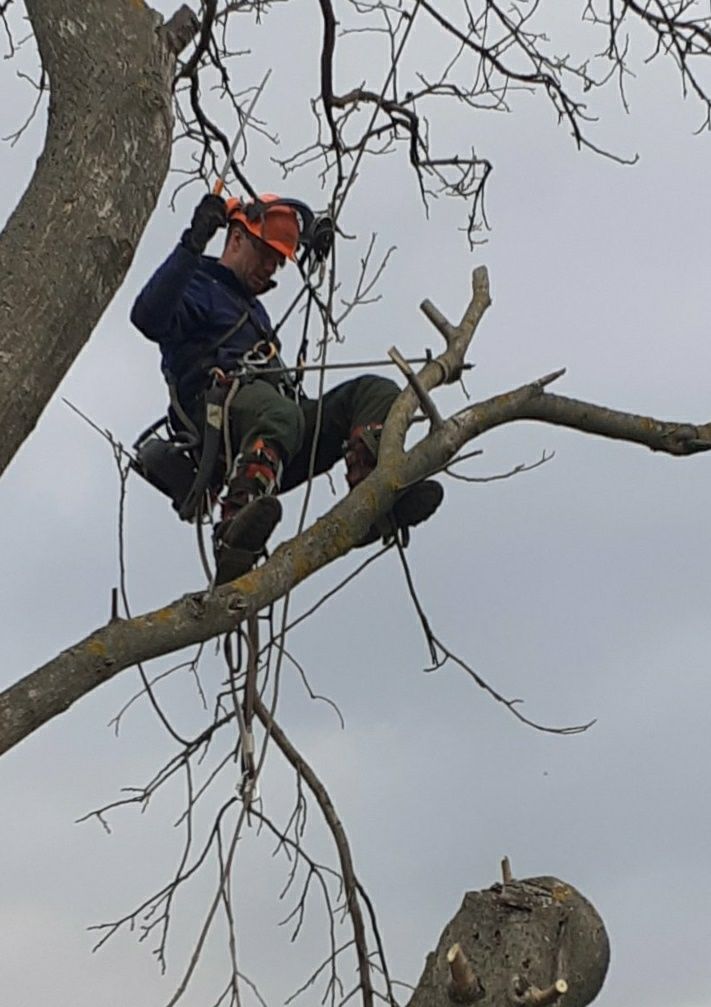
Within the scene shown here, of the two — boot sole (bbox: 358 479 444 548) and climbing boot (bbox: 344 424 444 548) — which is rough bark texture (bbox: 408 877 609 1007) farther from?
boot sole (bbox: 358 479 444 548)

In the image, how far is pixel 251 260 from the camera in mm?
4348

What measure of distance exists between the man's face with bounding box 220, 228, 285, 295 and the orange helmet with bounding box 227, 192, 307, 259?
5 centimetres

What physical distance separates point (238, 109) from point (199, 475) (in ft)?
3.44

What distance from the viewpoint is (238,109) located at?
420 cm

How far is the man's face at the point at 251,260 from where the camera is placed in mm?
4316

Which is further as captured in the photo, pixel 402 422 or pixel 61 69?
pixel 402 422

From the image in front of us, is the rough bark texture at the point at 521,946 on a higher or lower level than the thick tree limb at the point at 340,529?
lower

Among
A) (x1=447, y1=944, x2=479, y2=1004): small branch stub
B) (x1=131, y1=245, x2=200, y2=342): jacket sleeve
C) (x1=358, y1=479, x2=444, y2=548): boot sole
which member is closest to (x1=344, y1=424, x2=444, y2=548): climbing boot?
(x1=358, y1=479, x2=444, y2=548): boot sole

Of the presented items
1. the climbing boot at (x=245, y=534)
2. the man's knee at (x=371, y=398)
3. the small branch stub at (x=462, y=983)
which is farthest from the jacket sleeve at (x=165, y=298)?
the small branch stub at (x=462, y=983)

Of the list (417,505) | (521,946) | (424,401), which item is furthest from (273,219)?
(521,946)

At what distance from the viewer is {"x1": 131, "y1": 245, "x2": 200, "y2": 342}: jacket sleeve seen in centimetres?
386

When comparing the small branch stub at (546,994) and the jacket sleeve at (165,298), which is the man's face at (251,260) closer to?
→ the jacket sleeve at (165,298)

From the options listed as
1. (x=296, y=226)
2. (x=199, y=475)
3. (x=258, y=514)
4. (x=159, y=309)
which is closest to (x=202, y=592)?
(x=258, y=514)

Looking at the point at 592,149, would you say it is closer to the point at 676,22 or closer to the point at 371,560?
the point at 676,22
